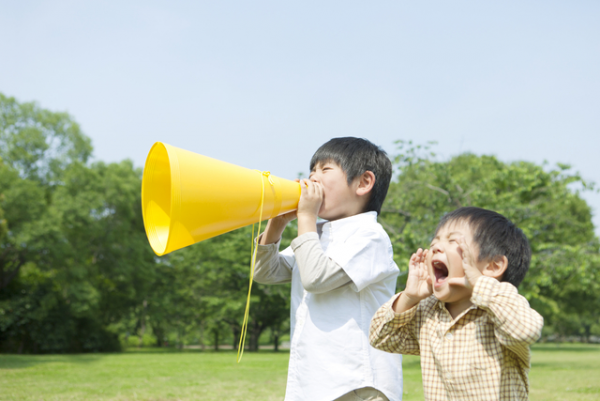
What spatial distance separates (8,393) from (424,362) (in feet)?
26.8

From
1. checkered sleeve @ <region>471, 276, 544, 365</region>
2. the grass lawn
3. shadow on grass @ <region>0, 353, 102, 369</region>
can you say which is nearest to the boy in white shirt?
checkered sleeve @ <region>471, 276, 544, 365</region>

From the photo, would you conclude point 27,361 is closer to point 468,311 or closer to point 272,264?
point 272,264

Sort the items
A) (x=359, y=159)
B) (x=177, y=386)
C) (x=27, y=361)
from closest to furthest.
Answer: (x=359, y=159)
(x=177, y=386)
(x=27, y=361)

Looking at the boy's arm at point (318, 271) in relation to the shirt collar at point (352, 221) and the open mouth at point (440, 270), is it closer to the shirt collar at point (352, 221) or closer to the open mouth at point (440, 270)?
the shirt collar at point (352, 221)

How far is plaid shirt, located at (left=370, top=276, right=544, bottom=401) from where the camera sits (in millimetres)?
1396

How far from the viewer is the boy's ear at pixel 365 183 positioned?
217cm

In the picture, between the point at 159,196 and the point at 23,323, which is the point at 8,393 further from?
the point at 23,323

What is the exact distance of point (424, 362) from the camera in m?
1.71

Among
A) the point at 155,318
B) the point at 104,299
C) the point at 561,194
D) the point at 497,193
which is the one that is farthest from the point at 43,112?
the point at 561,194

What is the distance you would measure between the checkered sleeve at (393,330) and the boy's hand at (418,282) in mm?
84

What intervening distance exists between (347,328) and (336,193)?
1.95 ft

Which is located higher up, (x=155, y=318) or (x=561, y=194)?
(x=561, y=194)

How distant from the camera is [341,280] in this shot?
1876mm

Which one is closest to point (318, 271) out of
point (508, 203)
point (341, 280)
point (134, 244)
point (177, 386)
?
point (341, 280)
